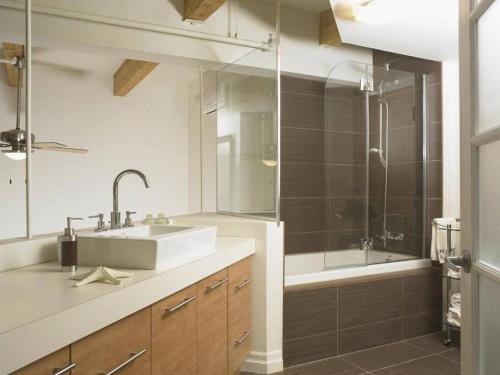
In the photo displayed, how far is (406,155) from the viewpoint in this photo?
3.41 m

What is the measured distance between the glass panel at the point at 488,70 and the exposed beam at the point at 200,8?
1820mm

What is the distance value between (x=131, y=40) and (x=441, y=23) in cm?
196

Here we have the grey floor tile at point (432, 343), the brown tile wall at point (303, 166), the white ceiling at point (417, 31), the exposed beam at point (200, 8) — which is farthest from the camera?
the brown tile wall at point (303, 166)

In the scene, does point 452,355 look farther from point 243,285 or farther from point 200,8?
point 200,8

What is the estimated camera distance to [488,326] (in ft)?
3.44

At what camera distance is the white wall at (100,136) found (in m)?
4.05

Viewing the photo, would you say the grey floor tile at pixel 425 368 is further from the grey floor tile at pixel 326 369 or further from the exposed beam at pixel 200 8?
the exposed beam at pixel 200 8

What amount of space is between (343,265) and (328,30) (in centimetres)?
194

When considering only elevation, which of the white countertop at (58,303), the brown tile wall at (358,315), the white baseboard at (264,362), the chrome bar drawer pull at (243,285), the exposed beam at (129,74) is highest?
the exposed beam at (129,74)

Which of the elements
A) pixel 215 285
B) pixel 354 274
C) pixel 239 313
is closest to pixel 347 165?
pixel 354 274

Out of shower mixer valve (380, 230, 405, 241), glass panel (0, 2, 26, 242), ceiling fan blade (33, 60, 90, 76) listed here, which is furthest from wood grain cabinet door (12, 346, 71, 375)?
ceiling fan blade (33, 60, 90, 76)

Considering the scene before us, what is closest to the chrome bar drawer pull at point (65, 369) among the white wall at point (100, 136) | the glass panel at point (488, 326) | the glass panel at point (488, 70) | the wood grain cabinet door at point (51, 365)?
the wood grain cabinet door at point (51, 365)

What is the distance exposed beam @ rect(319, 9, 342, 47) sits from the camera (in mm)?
3404

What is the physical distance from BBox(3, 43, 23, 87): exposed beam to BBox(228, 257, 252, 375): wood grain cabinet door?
2409 mm
